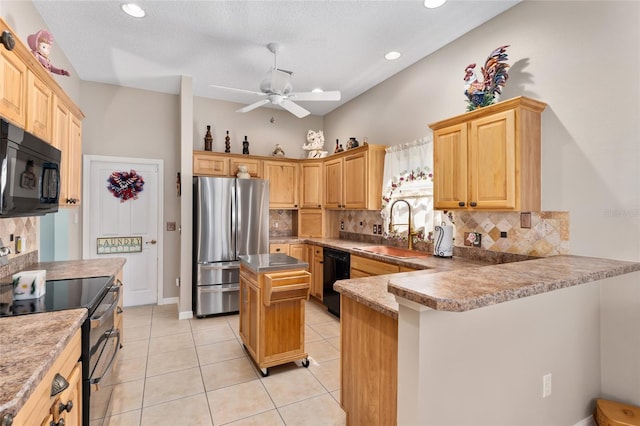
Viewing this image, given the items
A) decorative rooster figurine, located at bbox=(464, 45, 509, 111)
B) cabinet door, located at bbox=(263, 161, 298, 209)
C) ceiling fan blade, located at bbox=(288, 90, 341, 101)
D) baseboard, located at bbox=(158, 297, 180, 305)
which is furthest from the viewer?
cabinet door, located at bbox=(263, 161, 298, 209)

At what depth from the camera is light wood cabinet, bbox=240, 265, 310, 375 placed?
253 cm

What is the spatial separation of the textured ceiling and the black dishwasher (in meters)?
2.32

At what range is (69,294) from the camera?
5.73 ft

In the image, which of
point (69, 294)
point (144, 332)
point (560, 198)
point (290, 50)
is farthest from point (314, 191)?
point (69, 294)

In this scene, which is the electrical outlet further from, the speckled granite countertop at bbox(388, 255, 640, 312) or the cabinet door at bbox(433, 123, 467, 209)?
the cabinet door at bbox(433, 123, 467, 209)

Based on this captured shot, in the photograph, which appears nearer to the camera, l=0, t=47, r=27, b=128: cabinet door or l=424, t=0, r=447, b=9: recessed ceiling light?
l=0, t=47, r=27, b=128: cabinet door

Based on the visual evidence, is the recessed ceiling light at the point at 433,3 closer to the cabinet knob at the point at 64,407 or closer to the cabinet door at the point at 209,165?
the cabinet door at the point at 209,165

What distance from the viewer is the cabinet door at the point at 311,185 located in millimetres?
5020

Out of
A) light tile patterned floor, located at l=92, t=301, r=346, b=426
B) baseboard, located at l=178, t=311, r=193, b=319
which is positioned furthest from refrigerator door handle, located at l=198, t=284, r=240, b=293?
light tile patterned floor, located at l=92, t=301, r=346, b=426

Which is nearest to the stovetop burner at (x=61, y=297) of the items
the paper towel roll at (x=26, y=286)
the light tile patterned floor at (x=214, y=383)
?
the paper towel roll at (x=26, y=286)

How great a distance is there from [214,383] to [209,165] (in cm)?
298

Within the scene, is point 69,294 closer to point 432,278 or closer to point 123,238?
point 432,278

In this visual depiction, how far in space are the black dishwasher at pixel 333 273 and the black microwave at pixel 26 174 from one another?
281cm

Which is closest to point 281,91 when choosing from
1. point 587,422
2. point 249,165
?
point 249,165
